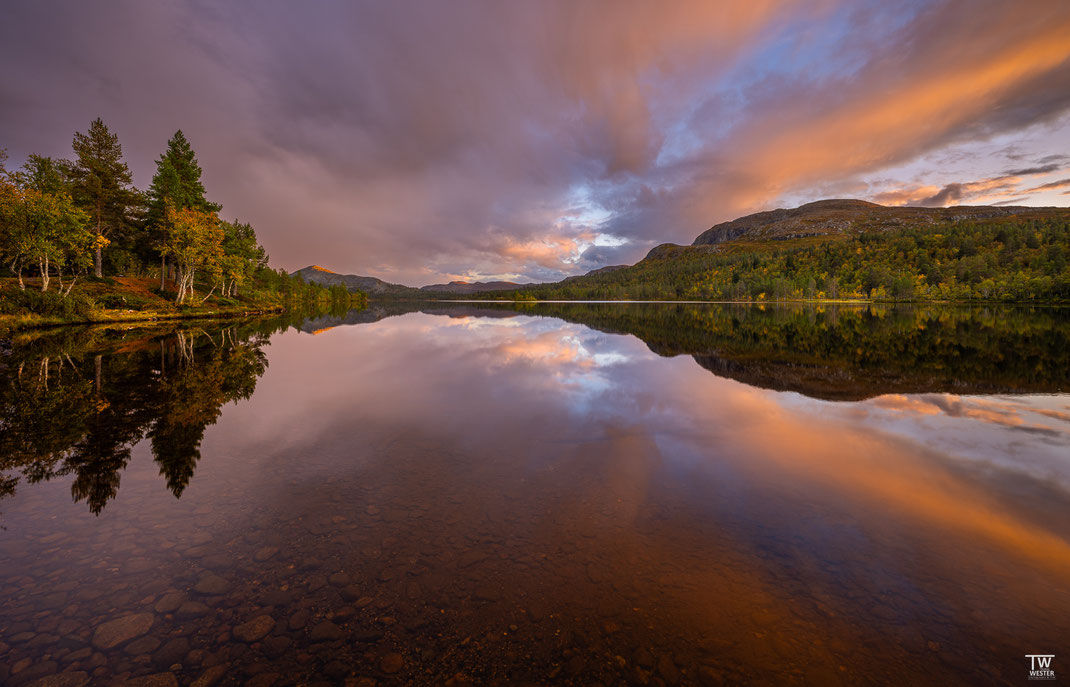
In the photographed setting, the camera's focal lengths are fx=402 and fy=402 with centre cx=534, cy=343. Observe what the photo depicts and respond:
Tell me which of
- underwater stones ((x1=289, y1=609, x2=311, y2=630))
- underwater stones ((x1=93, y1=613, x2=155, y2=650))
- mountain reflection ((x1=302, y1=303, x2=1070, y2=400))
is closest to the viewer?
underwater stones ((x1=93, y1=613, x2=155, y2=650))

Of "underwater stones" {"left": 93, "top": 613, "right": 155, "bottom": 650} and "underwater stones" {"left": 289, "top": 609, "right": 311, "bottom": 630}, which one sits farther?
"underwater stones" {"left": 289, "top": 609, "right": 311, "bottom": 630}

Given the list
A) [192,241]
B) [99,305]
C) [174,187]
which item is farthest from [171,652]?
[174,187]

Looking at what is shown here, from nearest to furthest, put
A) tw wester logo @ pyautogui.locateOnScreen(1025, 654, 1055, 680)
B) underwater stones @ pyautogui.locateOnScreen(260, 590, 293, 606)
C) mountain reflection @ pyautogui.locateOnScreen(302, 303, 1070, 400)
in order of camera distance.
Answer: tw wester logo @ pyautogui.locateOnScreen(1025, 654, 1055, 680), underwater stones @ pyautogui.locateOnScreen(260, 590, 293, 606), mountain reflection @ pyautogui.locateOnScreen(302, 303, 1070, 400)

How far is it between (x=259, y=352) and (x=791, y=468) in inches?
1211

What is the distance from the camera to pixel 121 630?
4660 mm

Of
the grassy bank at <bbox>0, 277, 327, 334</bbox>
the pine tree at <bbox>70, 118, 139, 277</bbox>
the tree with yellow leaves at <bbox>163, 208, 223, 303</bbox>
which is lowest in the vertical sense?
the grassy bank at <bbox>0, 277, 327, 334</bbox>

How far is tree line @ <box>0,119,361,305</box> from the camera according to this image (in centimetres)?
3722

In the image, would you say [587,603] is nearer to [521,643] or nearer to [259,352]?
A: [521,643]

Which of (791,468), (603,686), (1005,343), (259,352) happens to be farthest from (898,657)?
(1005,343)

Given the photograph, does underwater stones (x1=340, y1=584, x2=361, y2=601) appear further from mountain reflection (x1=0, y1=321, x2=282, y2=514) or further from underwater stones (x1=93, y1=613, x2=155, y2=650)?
mountain reflection (x1=0, y1=321, x2=282, y2=514)

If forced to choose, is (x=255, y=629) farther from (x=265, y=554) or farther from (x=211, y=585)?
(x=265, y=554)

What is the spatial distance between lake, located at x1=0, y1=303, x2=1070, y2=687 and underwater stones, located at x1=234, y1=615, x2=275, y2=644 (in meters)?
0.03

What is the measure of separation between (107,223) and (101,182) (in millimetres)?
5778

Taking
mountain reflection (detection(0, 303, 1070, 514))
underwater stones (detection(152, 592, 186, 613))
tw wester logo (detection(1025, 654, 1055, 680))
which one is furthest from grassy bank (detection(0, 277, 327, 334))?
tw wester logo (detection(1025, 654, 1055, 680))
